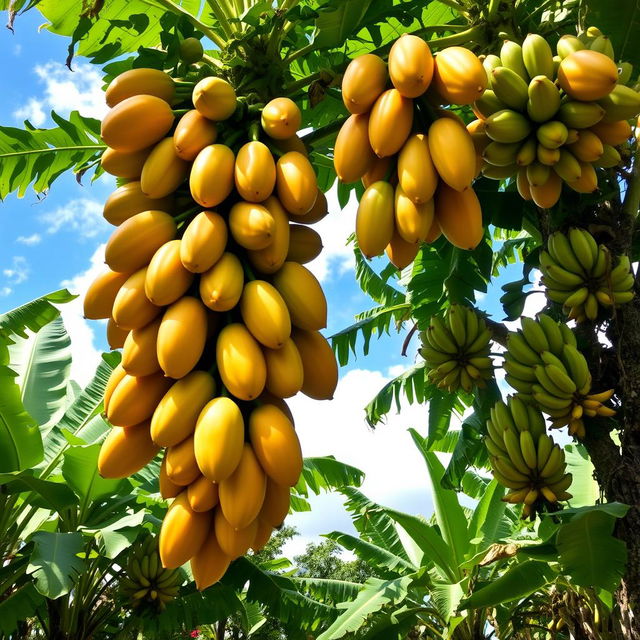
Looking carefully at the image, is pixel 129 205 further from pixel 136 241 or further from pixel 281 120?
pixel 281 120

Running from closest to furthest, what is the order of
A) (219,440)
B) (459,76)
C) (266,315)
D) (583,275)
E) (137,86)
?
1. (219,440)
2. (266,315)
3. (459,76)
4. (137,86)
5. (583,275)

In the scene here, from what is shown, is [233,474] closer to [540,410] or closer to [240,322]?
[240,322]

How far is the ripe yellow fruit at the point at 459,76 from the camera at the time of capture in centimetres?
122

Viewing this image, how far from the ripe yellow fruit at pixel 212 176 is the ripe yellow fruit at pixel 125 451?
1.31 ft

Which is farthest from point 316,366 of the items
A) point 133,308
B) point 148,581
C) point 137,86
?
point 148,581

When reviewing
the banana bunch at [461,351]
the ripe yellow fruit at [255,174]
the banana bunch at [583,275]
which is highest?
the ripe yellow fruit at [255,174]

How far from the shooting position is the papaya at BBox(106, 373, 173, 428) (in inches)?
40.2

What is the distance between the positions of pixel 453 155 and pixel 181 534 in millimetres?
780

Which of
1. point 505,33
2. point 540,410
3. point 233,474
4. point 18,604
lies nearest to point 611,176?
point 505,33

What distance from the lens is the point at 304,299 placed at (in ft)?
3.56

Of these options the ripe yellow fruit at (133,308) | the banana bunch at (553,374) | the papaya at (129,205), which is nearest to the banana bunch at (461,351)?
the banana bunch at (553,374)

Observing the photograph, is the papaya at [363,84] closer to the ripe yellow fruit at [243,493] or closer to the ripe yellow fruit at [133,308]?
the ripe yellow fruit at [133,308]

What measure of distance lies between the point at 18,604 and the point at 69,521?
66 centimetres

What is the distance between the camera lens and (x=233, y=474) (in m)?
0.93
